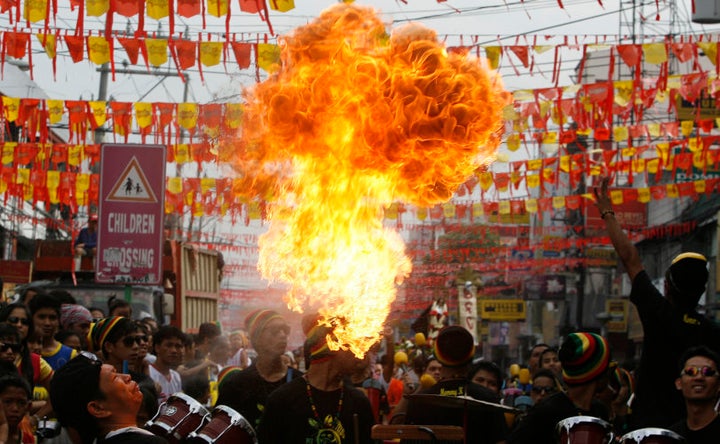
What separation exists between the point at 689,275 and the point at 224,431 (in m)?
2.77

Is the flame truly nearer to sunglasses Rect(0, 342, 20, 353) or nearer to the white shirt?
sunglasses Rect(0, 342, 20, 353)

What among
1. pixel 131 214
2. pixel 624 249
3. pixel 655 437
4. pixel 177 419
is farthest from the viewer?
pixel 131 214

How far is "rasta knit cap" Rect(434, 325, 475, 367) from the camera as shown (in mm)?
7570

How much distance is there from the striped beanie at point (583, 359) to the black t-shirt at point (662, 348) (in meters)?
0.24

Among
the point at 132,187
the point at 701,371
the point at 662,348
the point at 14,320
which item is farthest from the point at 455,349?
the point at 132,187

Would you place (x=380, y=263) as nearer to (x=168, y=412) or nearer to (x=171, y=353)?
(x=168, y=412)

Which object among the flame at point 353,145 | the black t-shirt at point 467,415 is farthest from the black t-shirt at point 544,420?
the flame at point 353,145

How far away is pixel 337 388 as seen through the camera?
6.20 m

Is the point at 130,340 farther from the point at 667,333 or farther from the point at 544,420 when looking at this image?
the point at 667,333

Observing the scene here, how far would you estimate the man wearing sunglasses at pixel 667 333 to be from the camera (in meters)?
6.22

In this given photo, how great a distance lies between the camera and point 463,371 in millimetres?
7637

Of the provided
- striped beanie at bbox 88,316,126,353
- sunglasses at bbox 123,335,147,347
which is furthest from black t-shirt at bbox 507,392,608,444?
striped beanie at bbox 88,316,126,353

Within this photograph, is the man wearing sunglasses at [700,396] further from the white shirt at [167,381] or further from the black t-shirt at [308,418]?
the white shirt at [167,381]

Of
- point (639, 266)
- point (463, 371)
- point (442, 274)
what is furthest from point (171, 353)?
point (442, 274)
